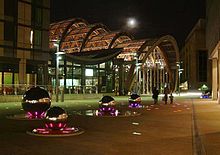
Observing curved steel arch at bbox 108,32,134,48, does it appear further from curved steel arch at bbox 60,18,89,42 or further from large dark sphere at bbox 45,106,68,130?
large dark sphere at bbox 45,106,68,130

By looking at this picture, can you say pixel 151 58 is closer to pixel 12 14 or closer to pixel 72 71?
pixel 72 71

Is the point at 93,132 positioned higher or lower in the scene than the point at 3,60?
lower

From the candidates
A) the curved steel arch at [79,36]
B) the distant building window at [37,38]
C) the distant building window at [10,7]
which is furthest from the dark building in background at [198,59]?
the distant building window at [10,7]

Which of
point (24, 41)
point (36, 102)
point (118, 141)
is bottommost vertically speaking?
→ point (118, 141)

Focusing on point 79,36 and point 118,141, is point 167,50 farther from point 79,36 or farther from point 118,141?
point 118,141

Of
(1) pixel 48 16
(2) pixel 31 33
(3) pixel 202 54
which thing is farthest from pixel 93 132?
(3) pixel 202 54

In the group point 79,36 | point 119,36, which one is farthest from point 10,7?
point 119,36

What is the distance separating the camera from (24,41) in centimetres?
5116

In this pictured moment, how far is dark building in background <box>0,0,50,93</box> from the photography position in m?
48.2

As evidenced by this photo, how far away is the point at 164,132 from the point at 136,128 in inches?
60.5

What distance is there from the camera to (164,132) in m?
14.7

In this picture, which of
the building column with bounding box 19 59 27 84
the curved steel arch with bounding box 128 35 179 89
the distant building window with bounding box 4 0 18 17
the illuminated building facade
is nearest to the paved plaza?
the building column with bounding box 19 59 27 84

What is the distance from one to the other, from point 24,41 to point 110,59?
19.9m

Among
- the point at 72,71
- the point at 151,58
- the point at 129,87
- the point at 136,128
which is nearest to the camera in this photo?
the point at 136,128
